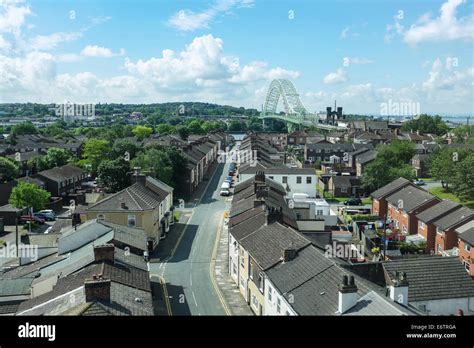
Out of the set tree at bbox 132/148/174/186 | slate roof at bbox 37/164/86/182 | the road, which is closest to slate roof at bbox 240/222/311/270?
the road

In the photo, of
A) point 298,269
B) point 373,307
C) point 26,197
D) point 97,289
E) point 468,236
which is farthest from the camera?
point 26,197

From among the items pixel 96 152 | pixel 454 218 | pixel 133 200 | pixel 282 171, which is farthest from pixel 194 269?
pixel 96 152

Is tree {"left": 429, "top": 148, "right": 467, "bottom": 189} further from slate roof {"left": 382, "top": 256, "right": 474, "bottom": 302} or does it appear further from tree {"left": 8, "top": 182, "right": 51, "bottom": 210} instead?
tree {"left": 8, "top": 182, "right": 51, "bottom": 210}

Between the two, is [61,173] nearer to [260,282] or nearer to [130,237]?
[130,237]

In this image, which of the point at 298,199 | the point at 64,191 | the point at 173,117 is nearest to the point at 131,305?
the point at 298,199

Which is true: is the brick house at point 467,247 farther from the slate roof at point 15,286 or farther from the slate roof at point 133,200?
the slate roof at point 15,286

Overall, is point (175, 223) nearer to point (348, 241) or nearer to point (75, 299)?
point (348, 241)
